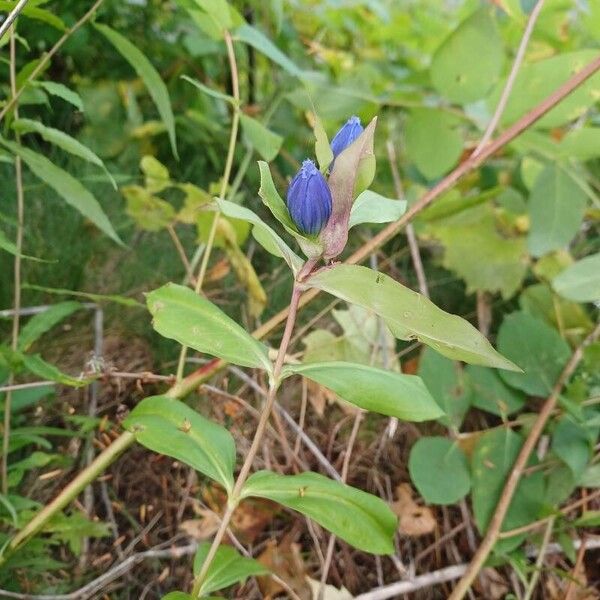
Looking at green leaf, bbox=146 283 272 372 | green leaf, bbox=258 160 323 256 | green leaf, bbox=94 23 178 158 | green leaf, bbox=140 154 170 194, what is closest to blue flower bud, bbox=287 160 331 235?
green leaf, bbox=258 160 323 256

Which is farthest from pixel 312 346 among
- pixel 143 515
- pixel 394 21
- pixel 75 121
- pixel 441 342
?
pixel 394 21

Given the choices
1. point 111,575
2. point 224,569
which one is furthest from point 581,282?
point 111,575

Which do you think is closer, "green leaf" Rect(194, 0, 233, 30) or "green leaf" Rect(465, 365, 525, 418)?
"green leaf" Rect(194, 0, 233, 30)

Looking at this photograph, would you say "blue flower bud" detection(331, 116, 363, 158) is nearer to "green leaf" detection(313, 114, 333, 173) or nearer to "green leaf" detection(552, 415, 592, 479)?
"green leaf" detection(313, 114, 333, 173)

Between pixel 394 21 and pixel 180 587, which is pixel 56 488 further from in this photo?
pixel 394 21

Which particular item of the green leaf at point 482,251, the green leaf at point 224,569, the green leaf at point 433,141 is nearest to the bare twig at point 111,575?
the green leaf at point 224,569

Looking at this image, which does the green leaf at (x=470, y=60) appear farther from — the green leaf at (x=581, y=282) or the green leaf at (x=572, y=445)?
the green leaf at (x=572, y=445)

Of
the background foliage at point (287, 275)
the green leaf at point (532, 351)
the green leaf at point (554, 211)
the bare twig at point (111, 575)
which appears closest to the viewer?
the bare twig at point (111, 575)
